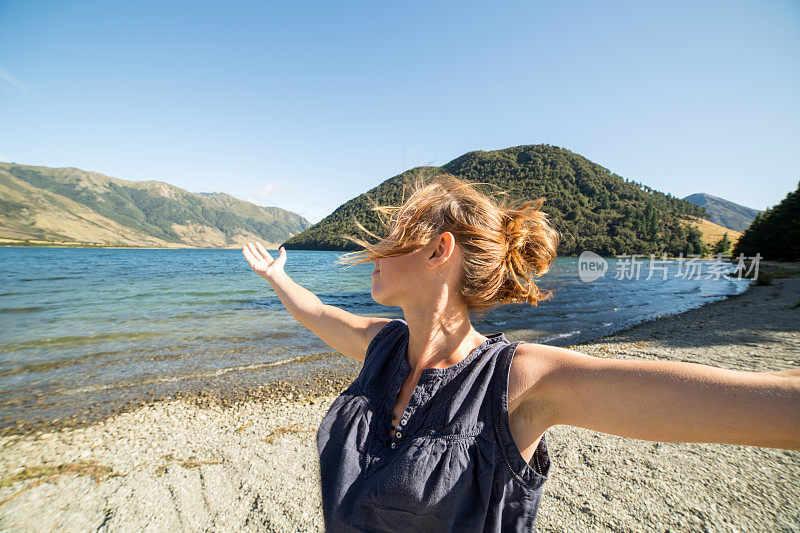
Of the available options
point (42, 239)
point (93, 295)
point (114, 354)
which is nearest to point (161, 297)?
point (93, 295)

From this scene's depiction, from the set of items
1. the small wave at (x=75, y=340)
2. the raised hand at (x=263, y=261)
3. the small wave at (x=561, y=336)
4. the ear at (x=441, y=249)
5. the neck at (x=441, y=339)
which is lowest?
the small wave at (x=75, y=340)

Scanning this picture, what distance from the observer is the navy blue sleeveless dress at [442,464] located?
1277 millimetres

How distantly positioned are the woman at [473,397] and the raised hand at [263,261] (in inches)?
38.7

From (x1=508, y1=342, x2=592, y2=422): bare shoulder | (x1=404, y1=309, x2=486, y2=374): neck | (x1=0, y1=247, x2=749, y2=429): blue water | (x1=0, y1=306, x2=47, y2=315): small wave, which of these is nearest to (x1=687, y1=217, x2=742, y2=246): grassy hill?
(x1=0, y1=247, x2=749, y2=429): blue water

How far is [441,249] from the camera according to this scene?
1637 mm

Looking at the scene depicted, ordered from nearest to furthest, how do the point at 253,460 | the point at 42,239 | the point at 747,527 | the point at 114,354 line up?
the point at 747,527 → the point at 253,460 → the point at 114,354 → the point at 42,239

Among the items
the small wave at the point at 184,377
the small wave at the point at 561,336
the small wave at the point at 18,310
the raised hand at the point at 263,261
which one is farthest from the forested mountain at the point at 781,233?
the small wave at the point at 18,310

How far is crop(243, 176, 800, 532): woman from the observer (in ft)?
3.34

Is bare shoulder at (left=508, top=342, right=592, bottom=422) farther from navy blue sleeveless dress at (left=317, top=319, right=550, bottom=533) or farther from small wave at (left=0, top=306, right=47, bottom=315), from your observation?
small wave at (left=0, top=306, right=47, bottom=315)

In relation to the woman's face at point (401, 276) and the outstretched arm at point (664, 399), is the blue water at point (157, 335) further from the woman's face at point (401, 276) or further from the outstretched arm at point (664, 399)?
the outstretched arm at point (664, 399)

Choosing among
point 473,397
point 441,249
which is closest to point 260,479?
point 473,397

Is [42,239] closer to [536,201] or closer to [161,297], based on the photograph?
[161,297]

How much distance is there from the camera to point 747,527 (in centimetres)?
337

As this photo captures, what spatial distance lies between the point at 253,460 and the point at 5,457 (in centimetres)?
368
